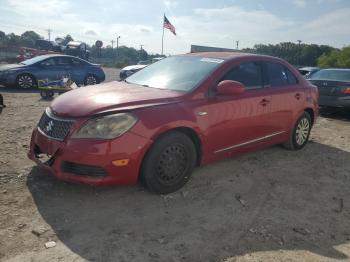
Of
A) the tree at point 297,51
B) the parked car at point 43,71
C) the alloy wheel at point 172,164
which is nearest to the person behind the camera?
the alloy wheel at point 172,164

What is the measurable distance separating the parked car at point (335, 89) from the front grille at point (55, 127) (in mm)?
7858

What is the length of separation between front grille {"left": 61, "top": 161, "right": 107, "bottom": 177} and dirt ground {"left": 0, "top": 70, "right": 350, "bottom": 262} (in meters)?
0.34

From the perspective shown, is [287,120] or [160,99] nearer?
[160,99]

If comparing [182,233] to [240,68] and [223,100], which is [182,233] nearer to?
[223,100]

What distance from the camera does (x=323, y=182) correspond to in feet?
16.5

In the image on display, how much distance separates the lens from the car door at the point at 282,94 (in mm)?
A: 5570

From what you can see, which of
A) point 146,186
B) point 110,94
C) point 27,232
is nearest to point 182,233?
point 146,186

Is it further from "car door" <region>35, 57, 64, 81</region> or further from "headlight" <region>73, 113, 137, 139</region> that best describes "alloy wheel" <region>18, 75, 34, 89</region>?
"headlight" <region>73, 113, 137, 139</region>

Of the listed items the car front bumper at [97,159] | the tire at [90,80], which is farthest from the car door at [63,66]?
the car front bumper at [97,159]

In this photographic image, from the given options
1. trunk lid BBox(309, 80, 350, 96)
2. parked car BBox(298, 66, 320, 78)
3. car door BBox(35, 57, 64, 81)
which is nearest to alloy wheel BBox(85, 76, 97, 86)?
car door BBox(35, 57, 64, 81)

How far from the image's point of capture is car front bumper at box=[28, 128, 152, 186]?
366 cm

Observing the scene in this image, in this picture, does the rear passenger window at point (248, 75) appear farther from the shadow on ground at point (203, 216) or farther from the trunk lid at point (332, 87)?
the trunk lid at point (332, 87)

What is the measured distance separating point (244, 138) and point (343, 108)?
5.71 metres

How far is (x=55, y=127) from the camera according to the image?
3936mm
